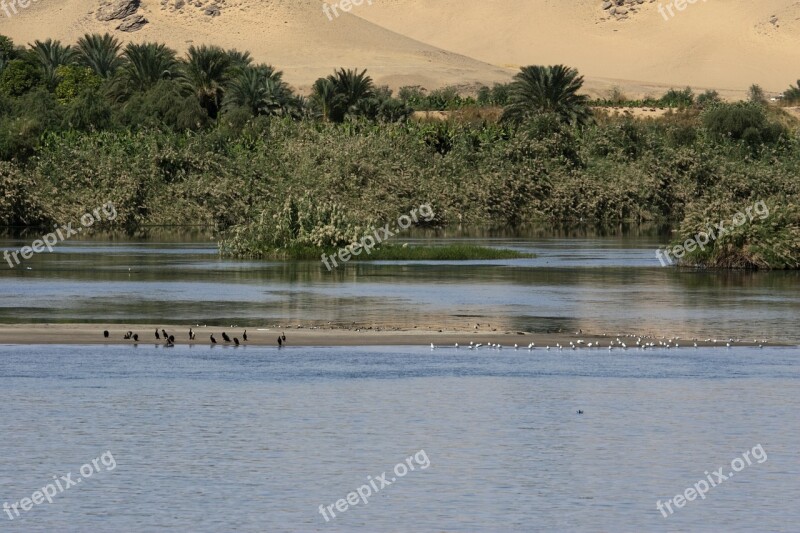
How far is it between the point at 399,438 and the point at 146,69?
379ft

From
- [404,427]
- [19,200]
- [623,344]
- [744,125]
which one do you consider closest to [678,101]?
[744,125]

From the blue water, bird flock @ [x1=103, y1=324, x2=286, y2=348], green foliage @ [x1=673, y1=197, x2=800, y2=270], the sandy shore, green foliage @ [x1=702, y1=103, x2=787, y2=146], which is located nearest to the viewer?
the blue water

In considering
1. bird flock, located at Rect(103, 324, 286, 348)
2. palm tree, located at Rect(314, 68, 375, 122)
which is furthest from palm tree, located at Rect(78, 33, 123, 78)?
bird flock, located at Rect(103, 324, 286, 348)

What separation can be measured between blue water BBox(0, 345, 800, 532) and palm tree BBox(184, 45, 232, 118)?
99.6m

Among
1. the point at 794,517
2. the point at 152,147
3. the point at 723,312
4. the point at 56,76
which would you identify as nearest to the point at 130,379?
the point at 794,517

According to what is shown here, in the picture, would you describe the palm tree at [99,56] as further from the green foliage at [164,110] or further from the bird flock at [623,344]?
the bird flock at [623,344]

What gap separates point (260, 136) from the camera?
107438 mm

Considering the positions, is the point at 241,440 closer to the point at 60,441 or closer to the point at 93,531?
the point at 60,441

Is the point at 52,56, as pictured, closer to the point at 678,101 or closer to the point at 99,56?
the point at 99,56

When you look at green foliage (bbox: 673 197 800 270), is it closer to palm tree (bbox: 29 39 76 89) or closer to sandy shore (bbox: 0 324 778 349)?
sandy shore (bbox: 0 324 778 349)

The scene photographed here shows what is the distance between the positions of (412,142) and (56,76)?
5329 centimetres

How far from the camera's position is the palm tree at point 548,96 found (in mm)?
120500

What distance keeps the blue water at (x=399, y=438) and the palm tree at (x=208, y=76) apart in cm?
9964

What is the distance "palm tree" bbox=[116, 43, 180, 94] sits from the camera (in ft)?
442
